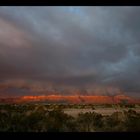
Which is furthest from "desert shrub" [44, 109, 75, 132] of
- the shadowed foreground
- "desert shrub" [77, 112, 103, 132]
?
"desert shrub" [77, 112, 103, 132]

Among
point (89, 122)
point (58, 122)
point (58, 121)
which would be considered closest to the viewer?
point (58, 122)

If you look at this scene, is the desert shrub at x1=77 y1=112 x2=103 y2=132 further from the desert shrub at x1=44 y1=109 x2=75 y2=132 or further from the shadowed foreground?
the desert shrub at x1=44 y1=109 x2=75 y2=132

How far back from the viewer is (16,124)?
268 inches

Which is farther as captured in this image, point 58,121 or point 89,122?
point 89,122

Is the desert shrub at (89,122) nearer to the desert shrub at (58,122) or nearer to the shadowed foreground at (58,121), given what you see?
the shadowed foreground at (58,121)

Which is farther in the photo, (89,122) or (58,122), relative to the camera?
(89,122)

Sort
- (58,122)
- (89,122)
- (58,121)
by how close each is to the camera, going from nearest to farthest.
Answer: (58,122) < (58,121) < (89,122)

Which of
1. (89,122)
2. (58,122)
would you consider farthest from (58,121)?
(89,122)

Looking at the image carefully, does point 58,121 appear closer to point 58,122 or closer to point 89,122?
point 58,122

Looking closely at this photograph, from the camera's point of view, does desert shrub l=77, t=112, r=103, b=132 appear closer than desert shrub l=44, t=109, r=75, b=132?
No

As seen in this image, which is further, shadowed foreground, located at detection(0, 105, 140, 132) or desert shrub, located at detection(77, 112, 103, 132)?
desert shrub, located at detection(77, 112, 103, 132)

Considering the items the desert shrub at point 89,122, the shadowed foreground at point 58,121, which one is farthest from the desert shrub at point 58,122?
the desert shrub at point 89,122
